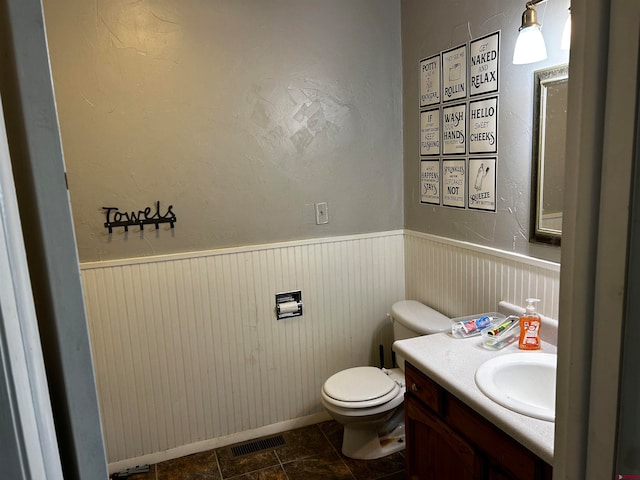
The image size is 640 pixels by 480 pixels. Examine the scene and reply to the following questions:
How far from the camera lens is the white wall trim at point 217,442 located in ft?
8.16

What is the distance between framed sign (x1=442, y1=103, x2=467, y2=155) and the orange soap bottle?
0.84 metres

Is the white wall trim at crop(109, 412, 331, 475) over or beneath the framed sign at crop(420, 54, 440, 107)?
beneath

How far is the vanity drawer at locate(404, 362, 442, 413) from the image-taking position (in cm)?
174

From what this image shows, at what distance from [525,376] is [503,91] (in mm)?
1153

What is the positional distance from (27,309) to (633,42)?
0.66m

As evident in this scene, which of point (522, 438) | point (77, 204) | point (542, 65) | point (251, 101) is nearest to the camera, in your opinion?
point (522, 438)

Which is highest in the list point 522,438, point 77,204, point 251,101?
point 251,101

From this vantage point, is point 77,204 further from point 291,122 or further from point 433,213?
point 433,213

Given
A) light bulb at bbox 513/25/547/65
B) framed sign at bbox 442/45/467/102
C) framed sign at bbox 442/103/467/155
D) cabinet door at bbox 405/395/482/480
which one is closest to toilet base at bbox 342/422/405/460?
cabinet door at bbox 405/395/482/480

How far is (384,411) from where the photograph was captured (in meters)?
2.30

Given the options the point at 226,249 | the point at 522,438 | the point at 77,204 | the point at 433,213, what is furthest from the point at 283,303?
the point at 522,438

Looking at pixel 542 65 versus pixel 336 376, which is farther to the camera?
pixel 336 376

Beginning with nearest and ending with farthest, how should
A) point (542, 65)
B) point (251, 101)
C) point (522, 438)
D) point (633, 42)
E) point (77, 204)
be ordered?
point (633, 42) → point (522, 438) → point (542, 65) → point (77, 204) → point (251, 101)

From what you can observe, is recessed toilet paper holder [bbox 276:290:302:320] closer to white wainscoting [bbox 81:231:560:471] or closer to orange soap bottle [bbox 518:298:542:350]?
white wainscoting [bbox 81:231:560:471]
